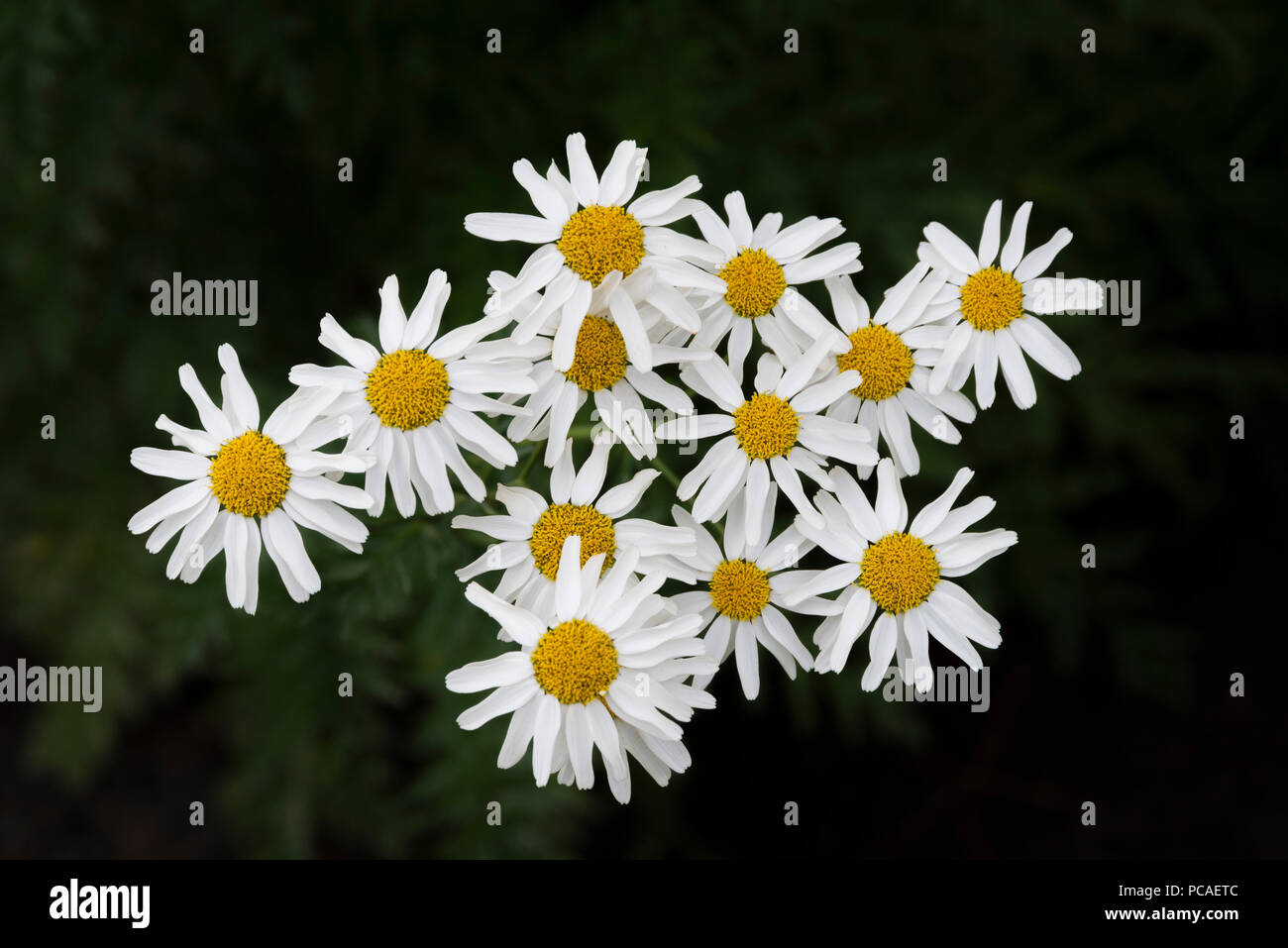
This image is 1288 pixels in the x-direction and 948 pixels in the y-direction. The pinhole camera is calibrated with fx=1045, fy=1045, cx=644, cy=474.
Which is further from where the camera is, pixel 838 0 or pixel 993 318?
pixel 838 0

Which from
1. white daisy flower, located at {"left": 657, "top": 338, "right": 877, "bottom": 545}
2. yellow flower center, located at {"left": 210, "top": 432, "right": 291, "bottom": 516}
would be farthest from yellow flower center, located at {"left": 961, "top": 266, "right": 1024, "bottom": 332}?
yellow flower center, located at {"left": 210, "top": 432, "right": 291, "bottom": 516}

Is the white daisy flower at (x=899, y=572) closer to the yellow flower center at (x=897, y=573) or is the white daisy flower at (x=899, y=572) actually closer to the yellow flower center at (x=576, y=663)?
the yellow flower center at (x=897, y=573)

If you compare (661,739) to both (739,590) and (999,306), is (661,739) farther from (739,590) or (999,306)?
(999,306)

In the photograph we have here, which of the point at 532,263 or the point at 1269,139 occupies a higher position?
the point at 1269,139

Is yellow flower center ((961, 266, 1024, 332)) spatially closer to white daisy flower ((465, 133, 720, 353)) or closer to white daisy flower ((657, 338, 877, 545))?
white daisy flower ((657, 338, 877, 545))
